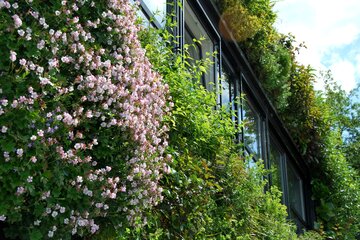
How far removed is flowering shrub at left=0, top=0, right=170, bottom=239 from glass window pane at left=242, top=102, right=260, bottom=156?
6.36 m

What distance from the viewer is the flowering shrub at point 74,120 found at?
385 cm

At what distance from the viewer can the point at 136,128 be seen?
4664 mm

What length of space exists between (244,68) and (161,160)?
6.66m

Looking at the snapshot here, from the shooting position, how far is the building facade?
8.45 meters

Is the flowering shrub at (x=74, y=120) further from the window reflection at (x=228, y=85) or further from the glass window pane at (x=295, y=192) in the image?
the glass window pane at (x=295, y=192)

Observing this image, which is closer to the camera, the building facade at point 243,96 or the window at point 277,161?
the building facade at point 243,96

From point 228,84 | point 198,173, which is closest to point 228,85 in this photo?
point 228,84

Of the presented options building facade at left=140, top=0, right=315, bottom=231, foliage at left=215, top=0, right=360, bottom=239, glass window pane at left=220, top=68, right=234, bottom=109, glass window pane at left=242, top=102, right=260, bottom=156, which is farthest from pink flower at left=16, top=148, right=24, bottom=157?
foliage at left=215, top=0, right=360, bottom=239

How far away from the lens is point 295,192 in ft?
49.6

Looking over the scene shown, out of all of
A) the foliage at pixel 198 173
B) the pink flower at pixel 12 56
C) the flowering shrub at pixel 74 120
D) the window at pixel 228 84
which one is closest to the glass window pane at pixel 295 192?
the window at pixel 228 84

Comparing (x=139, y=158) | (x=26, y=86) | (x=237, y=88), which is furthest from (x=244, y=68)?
(x=26, y=86)

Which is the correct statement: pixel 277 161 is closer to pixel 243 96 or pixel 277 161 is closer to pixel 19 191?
pixel 243 96

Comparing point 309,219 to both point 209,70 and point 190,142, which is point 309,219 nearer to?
point 209,70

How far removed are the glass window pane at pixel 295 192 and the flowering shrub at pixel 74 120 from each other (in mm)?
9744
